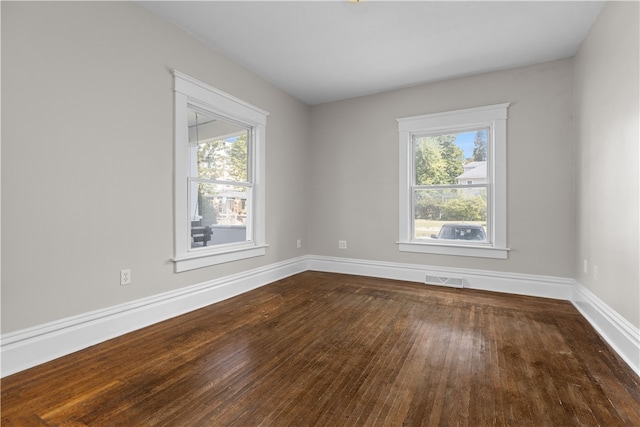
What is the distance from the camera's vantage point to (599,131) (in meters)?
2.70

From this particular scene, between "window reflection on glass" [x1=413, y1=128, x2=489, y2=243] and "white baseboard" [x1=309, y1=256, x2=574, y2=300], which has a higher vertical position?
"window reflection on glass" [x1=413, y1=128, x2=489, y2=243]

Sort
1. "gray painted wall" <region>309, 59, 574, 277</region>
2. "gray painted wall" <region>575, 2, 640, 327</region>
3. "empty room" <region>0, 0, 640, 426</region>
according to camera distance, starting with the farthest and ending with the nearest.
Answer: "gray painted wall" <region>309, 59, 574, 277</region>, "gray painted wall" <region>575, 2, 640, 327</region>, "empty room" <region>0, 0, 640, 426</region>

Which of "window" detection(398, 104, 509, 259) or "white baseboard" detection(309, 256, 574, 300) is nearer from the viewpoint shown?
"white baseboard" detection(309, 256, 574, 300)

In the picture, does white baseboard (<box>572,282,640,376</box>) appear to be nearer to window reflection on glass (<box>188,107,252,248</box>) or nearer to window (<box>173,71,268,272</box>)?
window (<box>173,71,268,272</box>)

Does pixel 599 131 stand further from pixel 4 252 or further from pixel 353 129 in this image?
pixel 4 252

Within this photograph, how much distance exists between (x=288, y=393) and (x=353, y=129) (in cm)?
389

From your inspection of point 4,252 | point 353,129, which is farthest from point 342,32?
point 4,252

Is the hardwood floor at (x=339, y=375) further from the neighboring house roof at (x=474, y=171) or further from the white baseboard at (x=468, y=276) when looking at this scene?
the neighboring house roof at (x=474, y=171)

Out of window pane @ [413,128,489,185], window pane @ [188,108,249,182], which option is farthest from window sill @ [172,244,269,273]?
window pane @ [413,128,489,185]

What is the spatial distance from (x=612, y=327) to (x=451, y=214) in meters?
2.06

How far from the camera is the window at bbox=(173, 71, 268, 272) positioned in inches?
117

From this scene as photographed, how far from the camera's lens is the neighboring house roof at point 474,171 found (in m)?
3.95

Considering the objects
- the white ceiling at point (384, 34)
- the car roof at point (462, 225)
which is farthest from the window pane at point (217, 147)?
the car roof at point (462, 225)

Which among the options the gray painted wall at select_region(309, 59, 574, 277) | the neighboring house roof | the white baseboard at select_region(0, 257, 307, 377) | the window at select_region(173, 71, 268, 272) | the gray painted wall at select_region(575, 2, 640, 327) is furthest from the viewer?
the neighboring house roof
